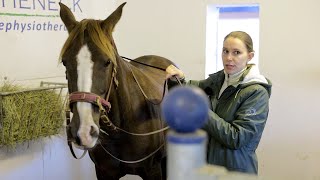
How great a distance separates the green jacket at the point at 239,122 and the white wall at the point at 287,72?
1.01 meters

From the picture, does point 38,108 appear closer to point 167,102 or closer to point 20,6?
point 20,6

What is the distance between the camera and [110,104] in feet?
4.99

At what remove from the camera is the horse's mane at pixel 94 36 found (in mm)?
1429

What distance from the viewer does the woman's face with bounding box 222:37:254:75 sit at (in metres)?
1.60

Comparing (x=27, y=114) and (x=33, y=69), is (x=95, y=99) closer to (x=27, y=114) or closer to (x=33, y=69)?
(x=27, y=114)

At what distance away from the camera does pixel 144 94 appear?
1723 mm

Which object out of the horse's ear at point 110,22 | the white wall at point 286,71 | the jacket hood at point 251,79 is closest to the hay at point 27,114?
the white wall at point 286,71

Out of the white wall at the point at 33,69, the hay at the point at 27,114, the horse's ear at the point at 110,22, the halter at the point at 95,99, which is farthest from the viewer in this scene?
→ the white wall at the point at 33,69

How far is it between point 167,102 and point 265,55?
7.54 ft

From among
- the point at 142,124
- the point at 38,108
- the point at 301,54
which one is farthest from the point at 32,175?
the point at 301,54

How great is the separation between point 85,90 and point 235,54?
0.66 meters

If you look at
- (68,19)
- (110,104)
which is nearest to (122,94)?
(110,104)

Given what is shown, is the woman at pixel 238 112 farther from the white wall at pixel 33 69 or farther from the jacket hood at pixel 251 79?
the white wall at pixel 33 69

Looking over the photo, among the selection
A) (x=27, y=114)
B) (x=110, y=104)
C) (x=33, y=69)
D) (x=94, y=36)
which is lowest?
(x=27, y=114)
